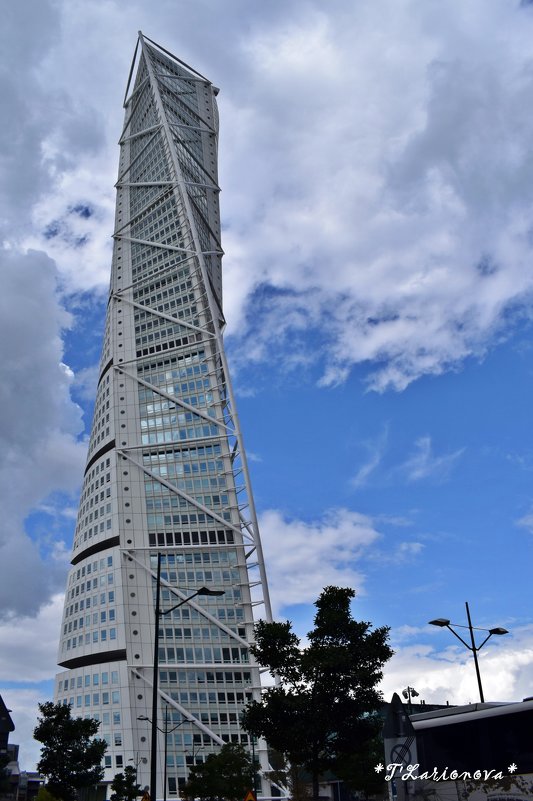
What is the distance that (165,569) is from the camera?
11875cm

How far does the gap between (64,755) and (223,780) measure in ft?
56.0

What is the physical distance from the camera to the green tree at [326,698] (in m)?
43.0

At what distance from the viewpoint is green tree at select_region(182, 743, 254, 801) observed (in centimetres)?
6650

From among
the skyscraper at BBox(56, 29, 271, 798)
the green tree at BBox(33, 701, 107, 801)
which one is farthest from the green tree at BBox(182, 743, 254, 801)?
the skyscraper at BBox(56, 29, 271, 798)

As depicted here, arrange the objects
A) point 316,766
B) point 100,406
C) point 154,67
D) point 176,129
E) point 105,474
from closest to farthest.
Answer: point 316,766 < point 105,474 < point 100,406 < point 176,129 < point 154,67

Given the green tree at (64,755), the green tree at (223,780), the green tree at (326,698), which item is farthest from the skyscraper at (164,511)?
the green tree at (326,698)

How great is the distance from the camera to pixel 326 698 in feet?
142

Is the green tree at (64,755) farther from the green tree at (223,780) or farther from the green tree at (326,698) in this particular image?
the green tree at (326,698)

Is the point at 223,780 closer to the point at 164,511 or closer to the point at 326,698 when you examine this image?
the point at 326,698

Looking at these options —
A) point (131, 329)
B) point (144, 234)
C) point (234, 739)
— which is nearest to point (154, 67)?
point (144, 234)

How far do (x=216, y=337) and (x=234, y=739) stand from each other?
6401cm

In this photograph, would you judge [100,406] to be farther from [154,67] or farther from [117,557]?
[154,67]

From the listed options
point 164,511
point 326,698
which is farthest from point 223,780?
point 164,511

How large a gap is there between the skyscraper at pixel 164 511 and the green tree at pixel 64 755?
35260mm
